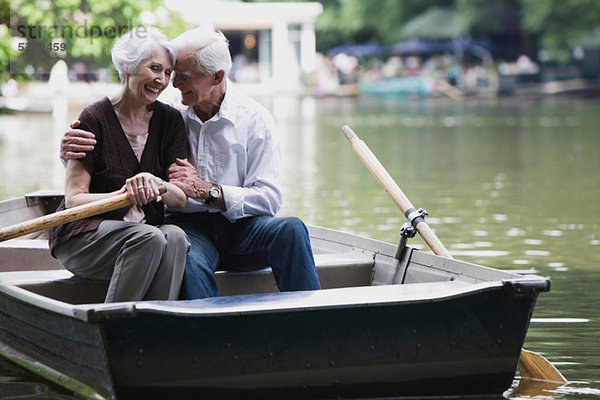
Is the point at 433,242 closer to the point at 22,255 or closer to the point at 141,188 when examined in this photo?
the point at 141,188

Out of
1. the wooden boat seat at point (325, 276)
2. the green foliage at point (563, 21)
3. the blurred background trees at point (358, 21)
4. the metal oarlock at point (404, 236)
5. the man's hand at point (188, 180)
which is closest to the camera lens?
the man's hand at point (188, 180)

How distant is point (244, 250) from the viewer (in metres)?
5.62

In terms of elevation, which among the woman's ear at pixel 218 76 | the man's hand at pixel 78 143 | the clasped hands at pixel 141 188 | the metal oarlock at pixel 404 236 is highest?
the woman's ear at pixel 218 76

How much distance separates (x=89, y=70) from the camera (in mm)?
51031

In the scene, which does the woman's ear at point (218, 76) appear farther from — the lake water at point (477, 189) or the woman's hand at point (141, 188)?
the lake water at point (477, 189)

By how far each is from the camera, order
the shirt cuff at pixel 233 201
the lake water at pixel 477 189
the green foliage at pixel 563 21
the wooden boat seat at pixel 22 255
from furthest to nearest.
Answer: the green foliage at pixel 563 21 < the lake water at pixel 477 189 < the wooden boat seat at pixel 22 255 < the shirt cuff at pixel 233 201

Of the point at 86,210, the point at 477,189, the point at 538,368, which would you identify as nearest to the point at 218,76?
the point at 86,210

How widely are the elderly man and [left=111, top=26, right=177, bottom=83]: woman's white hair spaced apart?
11 cm

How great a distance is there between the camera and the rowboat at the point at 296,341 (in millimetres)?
A: 4680

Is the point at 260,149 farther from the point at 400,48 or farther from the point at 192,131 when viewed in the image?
the point at 400,48

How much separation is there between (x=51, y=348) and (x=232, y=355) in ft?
2.98

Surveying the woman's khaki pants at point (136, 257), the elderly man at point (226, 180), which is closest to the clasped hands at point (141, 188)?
the woman's khaki pants at point (136, 257)

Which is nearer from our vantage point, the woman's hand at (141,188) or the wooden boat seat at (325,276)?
the woman's hand at (141,188)

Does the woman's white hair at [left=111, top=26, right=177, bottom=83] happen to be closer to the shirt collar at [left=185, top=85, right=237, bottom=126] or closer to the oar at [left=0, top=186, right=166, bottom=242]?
the shirt collar at [left=185, top=85, right=237, bottom=126]
